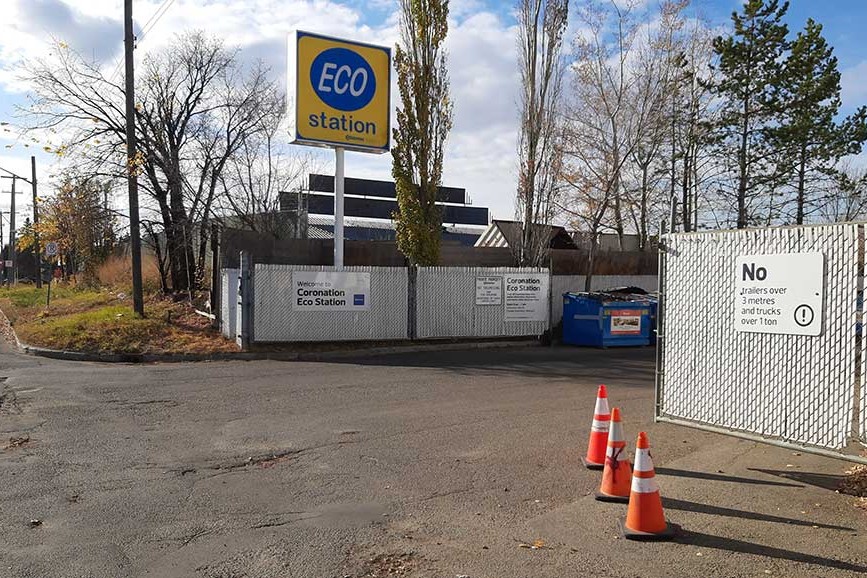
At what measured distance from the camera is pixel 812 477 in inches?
252

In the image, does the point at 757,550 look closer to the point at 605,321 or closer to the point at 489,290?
the point at 489,290

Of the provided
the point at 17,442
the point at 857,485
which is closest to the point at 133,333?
the point at 17,442

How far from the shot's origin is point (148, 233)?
24219 millimetres

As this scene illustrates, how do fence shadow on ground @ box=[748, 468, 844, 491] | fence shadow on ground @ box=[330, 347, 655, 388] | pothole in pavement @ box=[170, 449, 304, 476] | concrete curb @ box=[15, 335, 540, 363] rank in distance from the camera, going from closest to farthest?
fence shadow on ground @ box=[748, 468, 844, 491], pothole in pavement @ box=[170, 449, 304, 476], fence shadow on ground @ box=[330, 347, 655, 388], concrete curb @ box=[15, 335, 540, 363]

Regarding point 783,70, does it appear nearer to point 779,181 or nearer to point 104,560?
point 779,181

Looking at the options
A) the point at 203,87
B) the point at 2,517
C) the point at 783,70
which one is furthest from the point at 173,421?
the point at 783,70

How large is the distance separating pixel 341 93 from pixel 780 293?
42.9 feet

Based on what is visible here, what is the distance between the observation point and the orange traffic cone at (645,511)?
16.2 ft

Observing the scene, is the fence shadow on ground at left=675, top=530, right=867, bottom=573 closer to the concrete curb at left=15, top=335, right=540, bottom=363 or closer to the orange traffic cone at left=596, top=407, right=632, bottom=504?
the orange traffic cone at left=596, top=407, right=632, bottom=504

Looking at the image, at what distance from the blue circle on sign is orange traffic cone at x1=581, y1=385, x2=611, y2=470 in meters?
12.1

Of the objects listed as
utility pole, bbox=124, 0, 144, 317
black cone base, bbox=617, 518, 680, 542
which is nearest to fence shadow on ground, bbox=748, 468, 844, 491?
black cone base, bbox=617, 518, 680, 542

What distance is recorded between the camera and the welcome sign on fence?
15828 millimetres

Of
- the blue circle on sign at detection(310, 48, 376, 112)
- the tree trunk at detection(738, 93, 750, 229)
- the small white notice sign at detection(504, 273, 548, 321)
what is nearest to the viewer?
the blue circle on sign at detection(310, 48, 376, 112)

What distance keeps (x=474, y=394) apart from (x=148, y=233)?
674 inches
